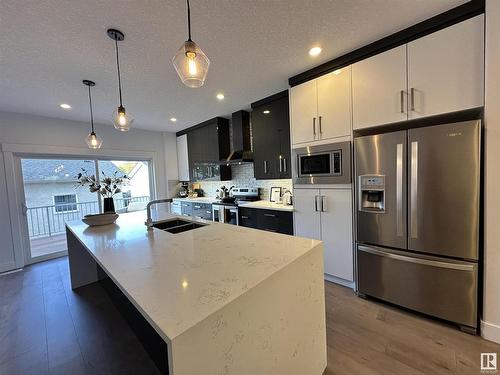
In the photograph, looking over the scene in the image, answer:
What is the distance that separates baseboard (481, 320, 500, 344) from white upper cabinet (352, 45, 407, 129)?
1.74 metres

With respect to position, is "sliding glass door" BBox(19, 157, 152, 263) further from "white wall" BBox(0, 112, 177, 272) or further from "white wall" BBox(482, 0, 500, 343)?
"white wall" BBox(482, 0, 500, 343)

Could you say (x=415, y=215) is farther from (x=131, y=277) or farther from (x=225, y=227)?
(x=131, y=277)

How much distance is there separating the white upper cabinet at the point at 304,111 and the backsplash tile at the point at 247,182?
1.03m

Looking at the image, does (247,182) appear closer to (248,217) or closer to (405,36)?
(248,217)

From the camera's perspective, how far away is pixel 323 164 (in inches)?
97.4

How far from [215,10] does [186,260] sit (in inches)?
67.0

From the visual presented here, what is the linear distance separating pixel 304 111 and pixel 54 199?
4.86m

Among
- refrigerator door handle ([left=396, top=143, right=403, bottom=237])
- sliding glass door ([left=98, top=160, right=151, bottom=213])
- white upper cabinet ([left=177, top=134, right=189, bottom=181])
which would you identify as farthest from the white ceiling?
white upper cabinet ([left=177, top=134, right=189, bottom=181])

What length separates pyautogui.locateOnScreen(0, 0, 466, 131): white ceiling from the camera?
148cm

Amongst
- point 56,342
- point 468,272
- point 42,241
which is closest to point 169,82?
point 56,342

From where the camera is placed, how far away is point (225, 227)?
192cm

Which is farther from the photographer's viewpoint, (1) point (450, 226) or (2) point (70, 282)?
(2) point (70, 282)

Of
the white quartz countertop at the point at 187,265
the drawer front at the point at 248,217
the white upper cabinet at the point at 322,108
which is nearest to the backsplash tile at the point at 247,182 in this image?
the drawer front at the point at 248,217

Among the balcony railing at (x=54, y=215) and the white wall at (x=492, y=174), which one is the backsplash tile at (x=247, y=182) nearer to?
the white wall at (x=492, y=174)
